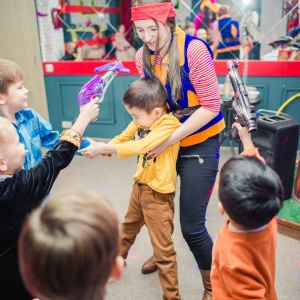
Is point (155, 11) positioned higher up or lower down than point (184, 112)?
higher up

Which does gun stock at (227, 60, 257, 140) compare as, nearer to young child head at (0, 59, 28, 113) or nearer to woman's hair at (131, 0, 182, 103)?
woman's hair at (131, 0, 182, 103)

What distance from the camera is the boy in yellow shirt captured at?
4.92 feet

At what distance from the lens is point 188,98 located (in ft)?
4.99

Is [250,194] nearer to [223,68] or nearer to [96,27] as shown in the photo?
[223,68]

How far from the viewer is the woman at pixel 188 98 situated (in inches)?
57.0

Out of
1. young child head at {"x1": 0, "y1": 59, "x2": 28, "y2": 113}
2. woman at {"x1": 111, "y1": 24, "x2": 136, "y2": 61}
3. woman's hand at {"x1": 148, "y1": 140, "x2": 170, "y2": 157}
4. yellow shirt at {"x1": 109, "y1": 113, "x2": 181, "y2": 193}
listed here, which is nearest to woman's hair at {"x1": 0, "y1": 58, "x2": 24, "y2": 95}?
young child head at {"x1": 0, "y1": 59, "x2": 28, "y2": 113}

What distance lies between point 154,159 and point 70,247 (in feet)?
3.09

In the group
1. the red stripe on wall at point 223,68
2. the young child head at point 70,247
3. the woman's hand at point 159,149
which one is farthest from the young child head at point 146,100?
the red stripe on wall at point 223,68

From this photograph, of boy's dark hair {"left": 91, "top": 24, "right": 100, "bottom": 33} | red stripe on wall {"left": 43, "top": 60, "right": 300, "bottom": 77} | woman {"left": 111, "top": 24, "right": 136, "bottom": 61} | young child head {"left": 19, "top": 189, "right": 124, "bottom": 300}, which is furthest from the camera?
boy's dark hair {"left": 91, "top": 24, "right": 100, "bottom": 33}

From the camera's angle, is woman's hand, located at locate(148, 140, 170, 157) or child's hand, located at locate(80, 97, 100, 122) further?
woman's hand, located at locate(148, 140, 170, 157)

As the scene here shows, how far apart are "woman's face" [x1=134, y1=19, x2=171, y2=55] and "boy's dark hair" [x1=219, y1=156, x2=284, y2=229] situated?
731 millimetres

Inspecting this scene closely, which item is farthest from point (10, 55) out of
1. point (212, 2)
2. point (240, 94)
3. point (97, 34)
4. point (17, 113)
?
point (240, 94)

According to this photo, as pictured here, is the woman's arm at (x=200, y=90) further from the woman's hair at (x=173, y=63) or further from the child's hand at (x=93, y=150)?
the child's hand at (x=93, y=150)

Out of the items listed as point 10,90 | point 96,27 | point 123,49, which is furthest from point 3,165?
point 96,27
